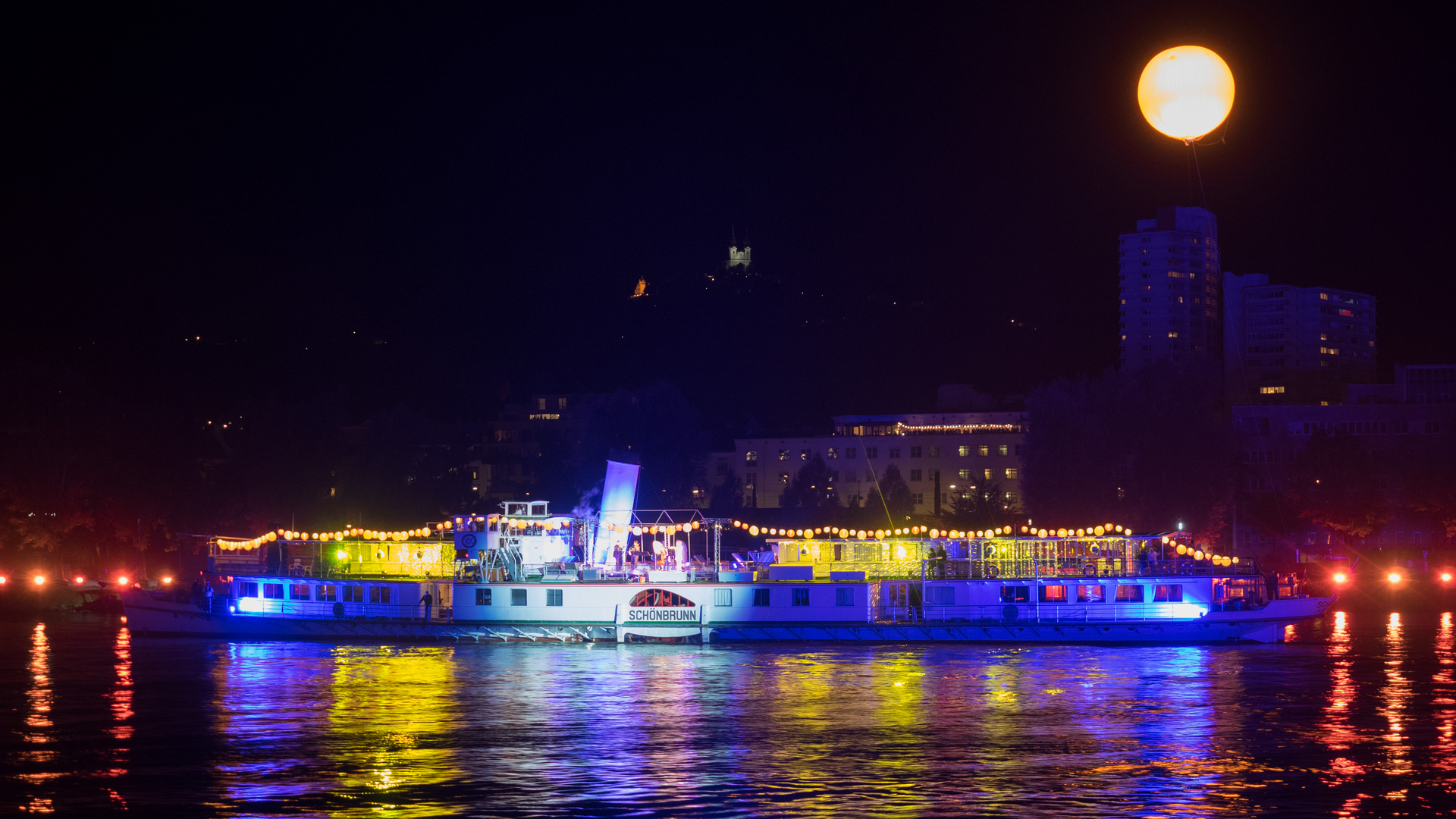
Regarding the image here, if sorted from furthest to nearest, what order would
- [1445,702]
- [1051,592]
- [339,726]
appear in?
[1051,592] < [1445,702] < [339,726]

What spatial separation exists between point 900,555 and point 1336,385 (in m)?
144

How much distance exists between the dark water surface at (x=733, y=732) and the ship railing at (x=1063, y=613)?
7.76 feet

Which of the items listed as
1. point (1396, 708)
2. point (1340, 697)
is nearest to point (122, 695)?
point (1340, 697)

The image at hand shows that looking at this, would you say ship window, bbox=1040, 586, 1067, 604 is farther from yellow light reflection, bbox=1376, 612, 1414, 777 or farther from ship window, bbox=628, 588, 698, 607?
ship window, bbox=628, 588, 698, 607

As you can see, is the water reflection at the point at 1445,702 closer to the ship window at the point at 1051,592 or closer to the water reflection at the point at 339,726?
the ship window at the point at 1051,592

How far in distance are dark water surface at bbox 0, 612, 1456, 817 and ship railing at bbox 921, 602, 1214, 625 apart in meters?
2.36

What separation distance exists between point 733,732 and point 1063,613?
92.6ft

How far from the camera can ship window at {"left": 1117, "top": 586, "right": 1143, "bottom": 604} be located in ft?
213

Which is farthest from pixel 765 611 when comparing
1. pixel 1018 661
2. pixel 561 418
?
pixel 561 418

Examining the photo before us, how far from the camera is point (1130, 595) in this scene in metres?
65.0

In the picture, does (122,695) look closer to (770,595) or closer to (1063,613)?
(770,595)

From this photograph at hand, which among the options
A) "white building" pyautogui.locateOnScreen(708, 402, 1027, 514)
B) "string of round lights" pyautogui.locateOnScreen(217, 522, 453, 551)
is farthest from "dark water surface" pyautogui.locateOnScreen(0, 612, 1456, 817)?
"white building" pyautogui.locateOnScreen(708, 402, 1027, 514)

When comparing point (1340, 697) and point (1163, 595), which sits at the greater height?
point (1163, 595)

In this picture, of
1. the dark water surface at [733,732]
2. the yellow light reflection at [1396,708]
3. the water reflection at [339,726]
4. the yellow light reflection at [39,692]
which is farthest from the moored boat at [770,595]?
the yellow light reflection at [39,692]
